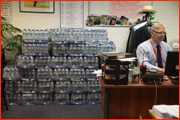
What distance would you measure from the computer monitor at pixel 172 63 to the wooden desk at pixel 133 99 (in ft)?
0.65

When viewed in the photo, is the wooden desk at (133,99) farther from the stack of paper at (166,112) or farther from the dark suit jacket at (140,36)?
the dark suit jacket at (140,36)

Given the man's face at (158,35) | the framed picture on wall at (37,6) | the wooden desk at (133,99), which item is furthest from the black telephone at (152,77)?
the framed picture on wall at (37,6)

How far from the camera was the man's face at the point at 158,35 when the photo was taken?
3.06 meters

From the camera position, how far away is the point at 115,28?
5.23 metres

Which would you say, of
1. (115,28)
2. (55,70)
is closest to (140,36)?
(115,28)

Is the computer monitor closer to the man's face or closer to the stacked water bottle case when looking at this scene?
the man's face

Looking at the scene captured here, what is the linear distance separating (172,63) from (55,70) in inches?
108

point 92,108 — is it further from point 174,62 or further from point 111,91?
point 174,62

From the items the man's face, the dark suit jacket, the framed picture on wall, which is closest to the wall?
the framed picture on wall

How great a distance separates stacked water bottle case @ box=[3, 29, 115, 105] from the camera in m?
4.02

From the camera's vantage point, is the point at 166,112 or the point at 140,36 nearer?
the point at 166,112

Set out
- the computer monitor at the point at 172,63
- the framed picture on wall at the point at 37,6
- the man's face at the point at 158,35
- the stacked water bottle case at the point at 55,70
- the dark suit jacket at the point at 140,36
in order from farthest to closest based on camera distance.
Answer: the framed picture on wall at the point at 37,6
the dark suit jacket at the point at 140,36
the stacked water bottle case at the point at 55,70
the man's face at the point at 158,35
the computer monitor at the point at 172,63

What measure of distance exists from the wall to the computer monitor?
9.68ft

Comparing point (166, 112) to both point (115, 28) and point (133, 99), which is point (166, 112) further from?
point (115, 28)
